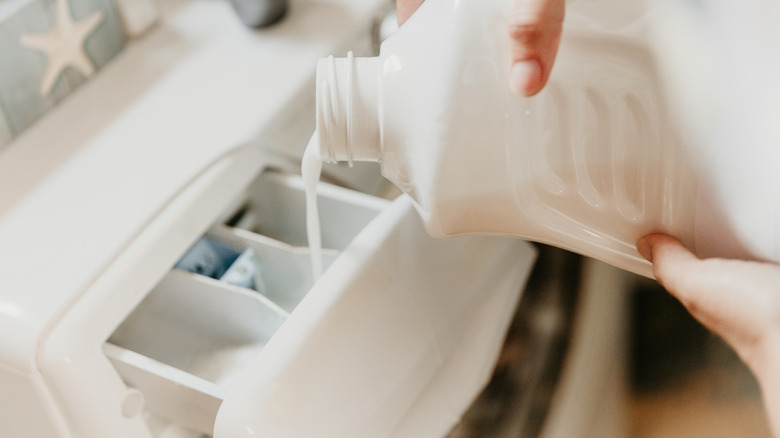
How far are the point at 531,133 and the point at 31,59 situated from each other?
476 mm

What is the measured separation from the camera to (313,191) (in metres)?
0.57

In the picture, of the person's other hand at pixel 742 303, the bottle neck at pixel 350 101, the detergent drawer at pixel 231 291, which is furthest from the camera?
the detergent drawer at pixel 231 291

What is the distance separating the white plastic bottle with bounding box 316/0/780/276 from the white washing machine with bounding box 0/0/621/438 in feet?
0.40

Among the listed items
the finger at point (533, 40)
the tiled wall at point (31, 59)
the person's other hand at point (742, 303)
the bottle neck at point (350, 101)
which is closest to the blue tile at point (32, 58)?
the tiled wall at point (31, 59)

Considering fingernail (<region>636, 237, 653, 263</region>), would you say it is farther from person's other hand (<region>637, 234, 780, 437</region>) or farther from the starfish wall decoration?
the starfish wall decoration

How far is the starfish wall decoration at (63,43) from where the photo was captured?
0.65 metres

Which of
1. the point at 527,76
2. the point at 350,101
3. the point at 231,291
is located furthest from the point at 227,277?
the point at 527,76

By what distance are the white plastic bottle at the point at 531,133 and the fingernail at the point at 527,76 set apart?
3cm

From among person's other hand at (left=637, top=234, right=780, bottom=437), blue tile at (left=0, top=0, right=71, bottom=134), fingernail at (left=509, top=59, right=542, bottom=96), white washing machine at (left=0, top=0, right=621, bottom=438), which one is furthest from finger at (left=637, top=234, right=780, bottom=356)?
blue tile at (left=0, top=0, right=71, bottom=134)

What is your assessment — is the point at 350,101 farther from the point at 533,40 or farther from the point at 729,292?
the point at 729,292

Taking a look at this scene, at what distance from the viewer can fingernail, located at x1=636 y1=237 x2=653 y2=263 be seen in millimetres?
428

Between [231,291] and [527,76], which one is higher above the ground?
[527,76]

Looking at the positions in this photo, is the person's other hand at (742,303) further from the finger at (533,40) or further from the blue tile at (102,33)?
the blue tile at (102,33)

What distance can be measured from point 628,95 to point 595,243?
0.11 m
